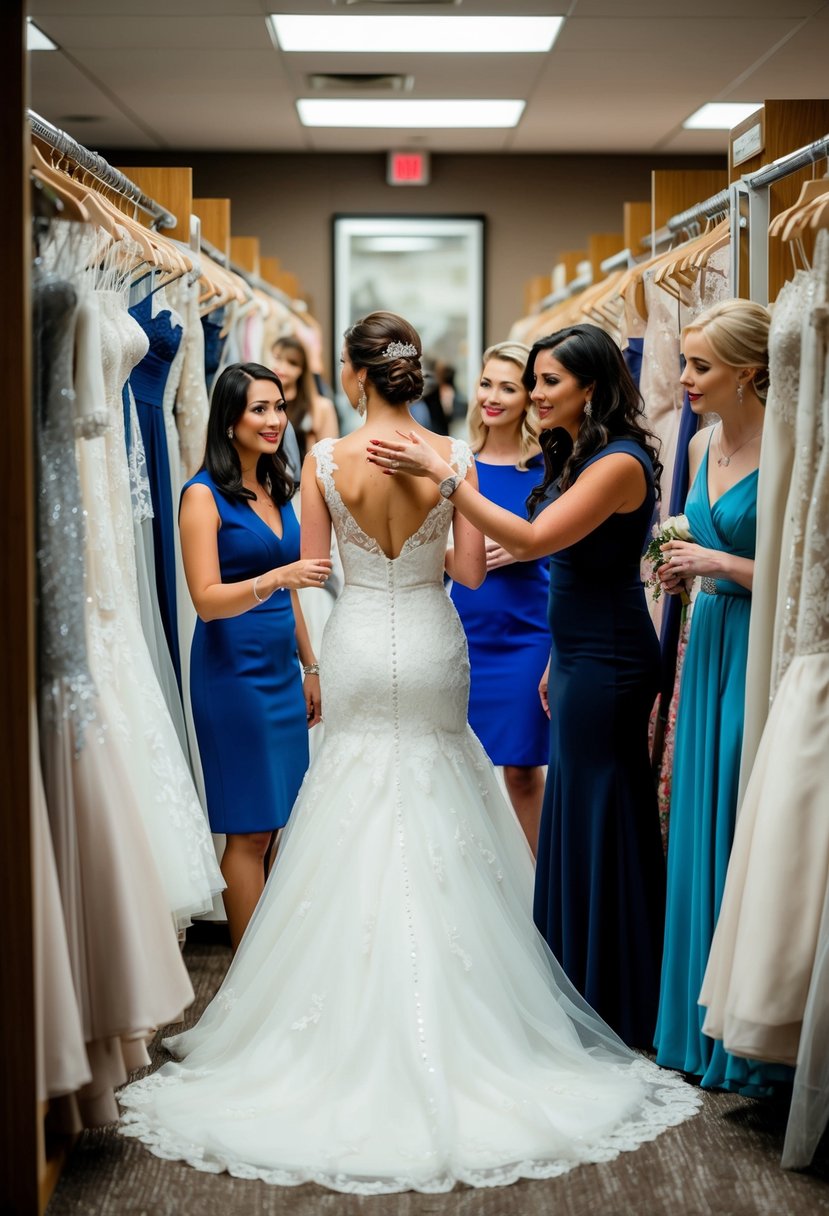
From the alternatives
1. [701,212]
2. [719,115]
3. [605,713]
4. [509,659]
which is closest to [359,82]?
[719,115]

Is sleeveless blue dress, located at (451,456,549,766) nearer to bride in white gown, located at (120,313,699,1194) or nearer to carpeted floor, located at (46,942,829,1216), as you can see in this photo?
bride in white gown, located at (120,313,699,1194)

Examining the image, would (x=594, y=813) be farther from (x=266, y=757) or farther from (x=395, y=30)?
(x=395, y=30)

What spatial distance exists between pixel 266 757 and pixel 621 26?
4.53m

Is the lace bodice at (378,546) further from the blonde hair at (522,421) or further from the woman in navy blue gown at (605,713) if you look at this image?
the blonde hair at (522,421)

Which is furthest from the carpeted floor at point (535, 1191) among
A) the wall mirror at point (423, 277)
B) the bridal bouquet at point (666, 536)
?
the wall mirror at point (423, 277)

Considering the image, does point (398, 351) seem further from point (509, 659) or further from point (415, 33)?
point (415, 33)

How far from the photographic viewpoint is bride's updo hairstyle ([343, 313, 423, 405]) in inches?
120

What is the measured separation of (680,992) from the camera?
10.3 feet

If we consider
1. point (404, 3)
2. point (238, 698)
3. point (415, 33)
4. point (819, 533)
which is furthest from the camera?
point (415, 33)

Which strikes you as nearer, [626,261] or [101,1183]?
[101,1183]

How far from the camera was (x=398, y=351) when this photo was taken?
306cm

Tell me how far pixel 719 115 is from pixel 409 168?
2.53 m

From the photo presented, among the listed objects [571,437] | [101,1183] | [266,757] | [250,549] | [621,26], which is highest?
[621,26]

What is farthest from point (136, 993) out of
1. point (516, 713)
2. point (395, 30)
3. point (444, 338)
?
point (444, 338)
